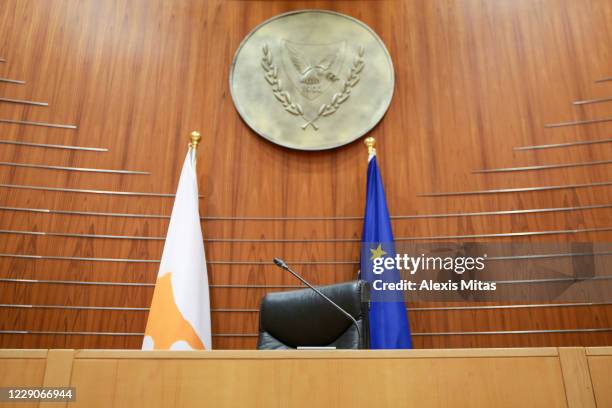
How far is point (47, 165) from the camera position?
3.12 meters

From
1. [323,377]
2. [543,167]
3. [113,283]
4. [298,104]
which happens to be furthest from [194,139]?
[543,167]

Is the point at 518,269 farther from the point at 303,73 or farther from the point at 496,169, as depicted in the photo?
the point at 303,73

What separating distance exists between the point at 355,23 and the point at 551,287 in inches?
80.9

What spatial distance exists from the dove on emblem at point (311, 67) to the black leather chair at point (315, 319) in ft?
5.03

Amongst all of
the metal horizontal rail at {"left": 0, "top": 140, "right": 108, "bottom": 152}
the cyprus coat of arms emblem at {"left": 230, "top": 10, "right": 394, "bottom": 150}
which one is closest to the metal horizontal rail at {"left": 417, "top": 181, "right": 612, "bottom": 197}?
the cyprus coat of arms emblem at {"left": 230, "top": 10, "right": 394, "bottom": 150}

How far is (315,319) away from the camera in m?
2.36

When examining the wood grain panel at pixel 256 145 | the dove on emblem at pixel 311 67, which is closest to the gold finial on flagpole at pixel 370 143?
the wood grain panel at pixel 256 145

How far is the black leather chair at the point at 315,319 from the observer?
2297 millimetres

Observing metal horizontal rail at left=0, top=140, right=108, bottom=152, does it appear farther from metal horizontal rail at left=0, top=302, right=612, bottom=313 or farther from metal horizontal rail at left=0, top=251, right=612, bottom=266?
metal horizontal rail at left=0, top=302, right=612, bottom=313

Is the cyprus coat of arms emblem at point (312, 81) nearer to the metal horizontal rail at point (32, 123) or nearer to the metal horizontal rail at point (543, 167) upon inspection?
the metal horizontal rail at point (543, 167)

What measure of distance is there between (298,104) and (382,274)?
1231 millimetres

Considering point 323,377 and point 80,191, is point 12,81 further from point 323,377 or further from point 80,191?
point 323,377

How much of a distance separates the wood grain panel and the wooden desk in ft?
4.52

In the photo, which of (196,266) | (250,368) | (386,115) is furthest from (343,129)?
(250,368)
